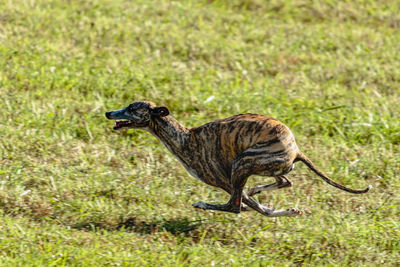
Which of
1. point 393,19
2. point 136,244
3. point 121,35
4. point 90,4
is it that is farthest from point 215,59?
point 136,244

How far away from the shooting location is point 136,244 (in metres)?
5.56

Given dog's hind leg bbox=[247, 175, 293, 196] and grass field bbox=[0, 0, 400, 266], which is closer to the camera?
grass field bbox=[0, 0, 400, 266]

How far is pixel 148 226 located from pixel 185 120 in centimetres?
268

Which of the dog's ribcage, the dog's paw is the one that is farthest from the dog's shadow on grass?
the dog's ribcage

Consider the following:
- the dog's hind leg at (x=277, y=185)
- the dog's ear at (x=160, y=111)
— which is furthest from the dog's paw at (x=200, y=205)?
the dog's ear at (x=160, y=111)

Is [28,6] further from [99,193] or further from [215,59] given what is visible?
[99,193]

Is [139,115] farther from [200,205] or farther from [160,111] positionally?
[200,205]

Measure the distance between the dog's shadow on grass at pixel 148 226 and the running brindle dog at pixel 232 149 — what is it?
0.75ft

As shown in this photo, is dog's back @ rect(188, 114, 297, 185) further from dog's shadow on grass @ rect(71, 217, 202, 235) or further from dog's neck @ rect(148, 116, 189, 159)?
dog's shadow on grass @ rect(71, 217, 202, 235)

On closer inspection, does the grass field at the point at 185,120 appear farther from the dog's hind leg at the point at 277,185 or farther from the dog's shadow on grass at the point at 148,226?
the dog's hind leg at the point at 277,185

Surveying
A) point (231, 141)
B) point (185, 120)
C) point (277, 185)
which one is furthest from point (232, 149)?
point (185, 120)

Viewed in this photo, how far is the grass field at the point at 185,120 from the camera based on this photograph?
18.6ft

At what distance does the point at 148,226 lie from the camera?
6.01 metres

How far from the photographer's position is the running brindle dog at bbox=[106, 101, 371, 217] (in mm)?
5562
